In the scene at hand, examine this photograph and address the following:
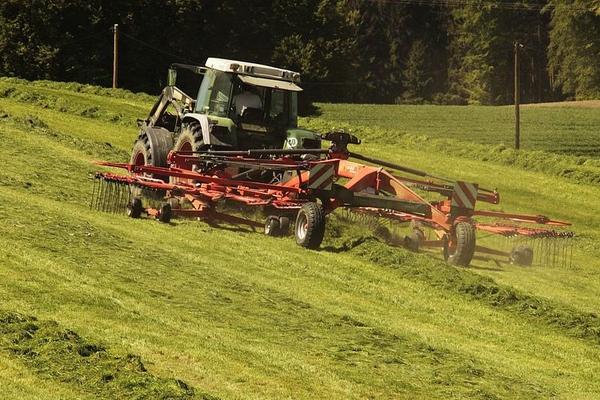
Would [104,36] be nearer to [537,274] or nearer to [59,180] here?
[59,180]

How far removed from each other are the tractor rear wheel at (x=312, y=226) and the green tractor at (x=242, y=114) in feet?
7.30

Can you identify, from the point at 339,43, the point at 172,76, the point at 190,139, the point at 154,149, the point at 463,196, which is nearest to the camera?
the point at 463,196

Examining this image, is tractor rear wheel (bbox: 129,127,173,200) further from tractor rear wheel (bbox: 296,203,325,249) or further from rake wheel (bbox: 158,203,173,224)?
tractor rear wheel (bbox: 296,203,325,249)

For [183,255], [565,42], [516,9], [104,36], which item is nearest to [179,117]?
[183,255]

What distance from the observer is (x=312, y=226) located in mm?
14359

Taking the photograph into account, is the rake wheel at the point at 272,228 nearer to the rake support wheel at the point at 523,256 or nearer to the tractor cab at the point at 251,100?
the tractor cab at the point at 251,100

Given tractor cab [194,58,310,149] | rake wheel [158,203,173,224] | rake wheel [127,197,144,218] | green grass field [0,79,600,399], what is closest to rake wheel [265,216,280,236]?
green grass field [0,79,600,399]

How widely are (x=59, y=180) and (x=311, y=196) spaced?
16.2ft

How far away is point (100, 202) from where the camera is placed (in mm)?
16250

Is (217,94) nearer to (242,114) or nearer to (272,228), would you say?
(242,114)

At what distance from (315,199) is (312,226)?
0.85 meters

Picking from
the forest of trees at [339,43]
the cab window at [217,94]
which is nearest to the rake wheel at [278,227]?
the cab window at [217,94]

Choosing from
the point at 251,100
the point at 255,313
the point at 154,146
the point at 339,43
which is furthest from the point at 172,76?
the point at 339,43

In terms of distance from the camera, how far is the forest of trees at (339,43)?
5281 centimetres
